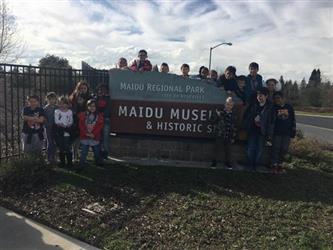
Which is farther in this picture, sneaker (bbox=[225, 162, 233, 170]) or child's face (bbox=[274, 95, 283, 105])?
sneaker (bbox=[225, 162, 233, 170])

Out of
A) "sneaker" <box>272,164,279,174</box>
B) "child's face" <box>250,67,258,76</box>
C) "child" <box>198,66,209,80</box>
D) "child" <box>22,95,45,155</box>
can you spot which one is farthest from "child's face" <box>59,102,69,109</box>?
"sneaker" <box>272,164,279,174</box>

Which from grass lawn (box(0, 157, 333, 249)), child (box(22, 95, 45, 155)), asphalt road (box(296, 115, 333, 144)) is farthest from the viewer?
asphalt road (box(296, 115, 333, 144))

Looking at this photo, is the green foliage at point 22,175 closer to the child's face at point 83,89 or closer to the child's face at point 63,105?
the child's face at point 63,105

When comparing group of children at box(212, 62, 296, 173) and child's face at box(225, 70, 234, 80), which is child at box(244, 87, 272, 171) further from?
child's face at box(225, 70, 234, 80)

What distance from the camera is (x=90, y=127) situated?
6.64 m

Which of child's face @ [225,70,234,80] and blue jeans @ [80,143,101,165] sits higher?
child's face @ [225,70,234,80]

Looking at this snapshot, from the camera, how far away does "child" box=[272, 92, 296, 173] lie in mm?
6770

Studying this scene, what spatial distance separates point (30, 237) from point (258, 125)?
4380 millimetres

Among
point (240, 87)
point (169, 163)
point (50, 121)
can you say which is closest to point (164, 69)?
point (240, 87)

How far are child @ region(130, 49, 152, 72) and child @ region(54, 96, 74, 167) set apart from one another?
174 cm

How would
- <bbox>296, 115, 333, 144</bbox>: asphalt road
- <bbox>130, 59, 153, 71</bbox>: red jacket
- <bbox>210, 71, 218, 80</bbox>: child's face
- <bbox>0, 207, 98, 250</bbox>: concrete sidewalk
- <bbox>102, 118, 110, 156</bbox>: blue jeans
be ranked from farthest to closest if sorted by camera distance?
<bbox>296, 115, 333, 144</bbox>: asphalt road < <bbox>210, 71, 218, 80</bbox>: child's face < <bbox>130, 59, 153, 71</bbox>: red jacket < <bbox>102, 118, 110, 156</bbox>: blue jeans < <bbox>0, 207, 98, 250</bbox>: concrete sidewalk

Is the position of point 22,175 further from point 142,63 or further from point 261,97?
point 261,97

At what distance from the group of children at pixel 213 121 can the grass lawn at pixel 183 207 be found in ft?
1.67

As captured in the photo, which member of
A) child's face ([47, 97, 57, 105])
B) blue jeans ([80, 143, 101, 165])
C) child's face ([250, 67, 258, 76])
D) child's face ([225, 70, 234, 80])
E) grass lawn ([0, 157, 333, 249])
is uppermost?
child's face ([250, 67, 258, 76])
